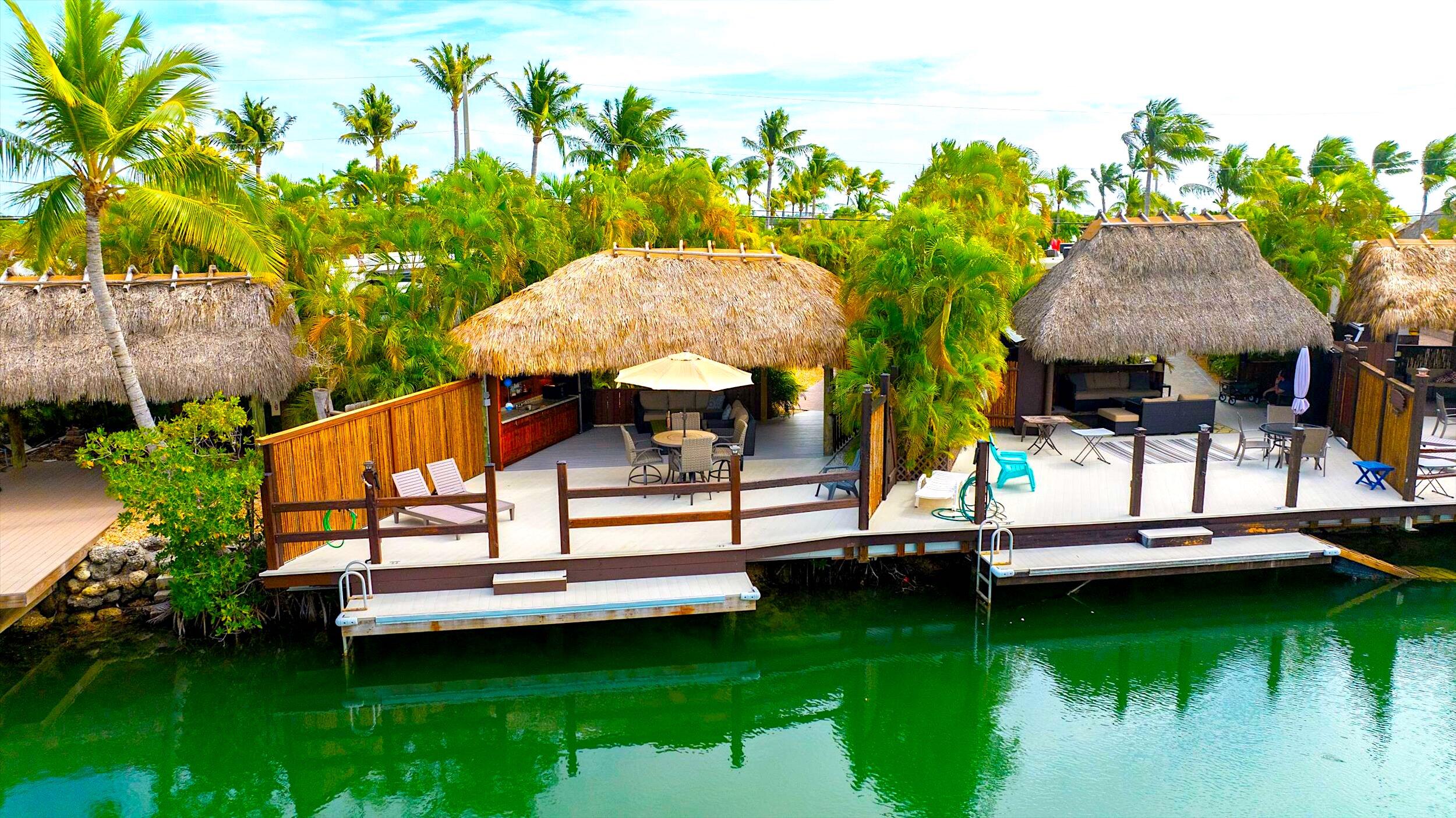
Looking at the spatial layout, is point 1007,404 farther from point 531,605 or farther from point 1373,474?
point 531,605

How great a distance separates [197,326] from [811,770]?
10760 mm

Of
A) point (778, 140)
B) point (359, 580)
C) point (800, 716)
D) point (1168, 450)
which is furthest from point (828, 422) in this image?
point (778, 140)

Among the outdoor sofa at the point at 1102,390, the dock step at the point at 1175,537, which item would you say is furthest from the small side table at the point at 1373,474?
the outdoor sofa at the point at 1102,390

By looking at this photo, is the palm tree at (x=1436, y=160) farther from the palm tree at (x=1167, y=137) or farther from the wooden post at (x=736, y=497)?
the wooden post at (x=736, y=497)

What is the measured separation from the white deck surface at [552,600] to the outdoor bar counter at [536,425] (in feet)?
14.7

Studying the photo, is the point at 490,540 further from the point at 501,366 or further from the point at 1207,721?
the point at 1207,721

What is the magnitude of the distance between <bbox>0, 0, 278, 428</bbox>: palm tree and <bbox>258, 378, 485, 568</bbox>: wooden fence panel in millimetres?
2617

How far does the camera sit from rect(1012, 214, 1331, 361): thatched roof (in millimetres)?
15141

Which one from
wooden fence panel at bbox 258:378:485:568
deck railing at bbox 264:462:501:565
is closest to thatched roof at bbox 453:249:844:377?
wooden fence panel at bbox 258:378:485:568

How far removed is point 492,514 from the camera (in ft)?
31.0

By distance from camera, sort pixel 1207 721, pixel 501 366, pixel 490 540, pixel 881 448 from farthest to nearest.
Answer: pixel 501 366
pixel 881 448
pixel 490 540
pixel 1207 721

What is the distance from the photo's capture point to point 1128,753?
8.12 meters

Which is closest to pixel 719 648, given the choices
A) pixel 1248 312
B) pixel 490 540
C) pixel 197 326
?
pixel 490 540

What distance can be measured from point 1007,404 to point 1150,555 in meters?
5.74
